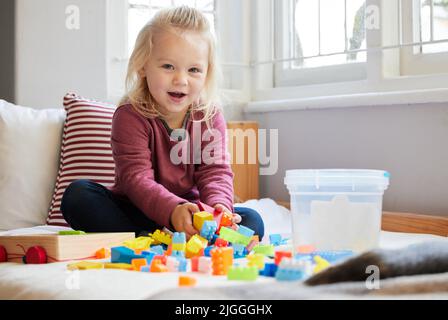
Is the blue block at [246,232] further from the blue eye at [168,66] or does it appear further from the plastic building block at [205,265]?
the blue eye at [168,66]

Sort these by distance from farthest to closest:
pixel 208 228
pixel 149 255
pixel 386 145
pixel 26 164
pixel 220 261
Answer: pixel 386 145
pixel 26 164
pixel 208 228
pixel 149 255
pixel 220 261

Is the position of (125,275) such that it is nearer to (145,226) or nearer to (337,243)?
(337,243)

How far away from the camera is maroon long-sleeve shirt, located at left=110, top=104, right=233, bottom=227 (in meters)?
1.41

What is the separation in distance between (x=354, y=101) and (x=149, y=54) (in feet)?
2.02

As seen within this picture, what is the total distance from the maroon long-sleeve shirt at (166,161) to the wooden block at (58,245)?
0.19 m

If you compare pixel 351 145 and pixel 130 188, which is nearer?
pixel 130 188

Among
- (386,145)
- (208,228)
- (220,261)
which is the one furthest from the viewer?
(386,145)

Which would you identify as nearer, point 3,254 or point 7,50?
point 3,254

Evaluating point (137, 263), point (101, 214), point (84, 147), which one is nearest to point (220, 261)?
point (137, 263)

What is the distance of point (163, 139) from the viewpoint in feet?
4.91

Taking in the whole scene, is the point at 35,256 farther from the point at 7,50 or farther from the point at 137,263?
the point at 7,50

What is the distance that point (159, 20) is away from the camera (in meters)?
1.49
